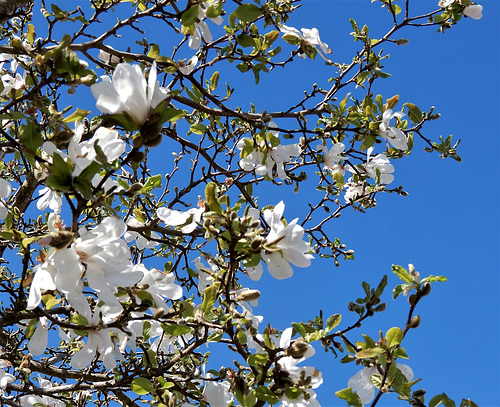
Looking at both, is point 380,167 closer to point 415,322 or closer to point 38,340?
point 415,322

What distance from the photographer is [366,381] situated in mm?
1304

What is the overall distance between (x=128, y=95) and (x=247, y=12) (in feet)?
3.15

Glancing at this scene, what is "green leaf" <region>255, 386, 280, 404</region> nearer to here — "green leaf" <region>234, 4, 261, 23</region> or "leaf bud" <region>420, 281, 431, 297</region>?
"leaf bud" <region>420, 281, 431, 297</region>

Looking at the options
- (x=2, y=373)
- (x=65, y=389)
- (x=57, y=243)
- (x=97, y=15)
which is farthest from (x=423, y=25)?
(x=2, y=373)

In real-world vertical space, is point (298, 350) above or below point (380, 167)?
below

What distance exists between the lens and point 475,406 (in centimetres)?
107

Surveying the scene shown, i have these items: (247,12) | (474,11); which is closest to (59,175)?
(247,12)

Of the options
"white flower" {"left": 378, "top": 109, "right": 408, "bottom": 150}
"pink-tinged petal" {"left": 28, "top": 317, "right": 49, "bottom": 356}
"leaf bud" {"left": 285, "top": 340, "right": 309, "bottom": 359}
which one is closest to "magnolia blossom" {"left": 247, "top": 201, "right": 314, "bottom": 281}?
"leaf bud" {"left": 285, "top": 340, "right": 309, "bottom": 359}

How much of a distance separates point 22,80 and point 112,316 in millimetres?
1298

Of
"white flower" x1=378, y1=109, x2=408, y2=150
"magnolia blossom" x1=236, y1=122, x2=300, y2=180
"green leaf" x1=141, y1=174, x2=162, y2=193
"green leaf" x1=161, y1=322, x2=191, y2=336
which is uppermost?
"white flower" x1=378, y1=109, x2=408, y2=150

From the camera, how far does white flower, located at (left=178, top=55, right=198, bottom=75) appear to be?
2.26m

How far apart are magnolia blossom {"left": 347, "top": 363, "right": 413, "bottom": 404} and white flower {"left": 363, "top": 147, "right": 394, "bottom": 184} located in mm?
1279

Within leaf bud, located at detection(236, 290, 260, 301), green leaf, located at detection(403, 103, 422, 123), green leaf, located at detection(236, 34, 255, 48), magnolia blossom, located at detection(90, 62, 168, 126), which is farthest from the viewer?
green leaf, located at detection(403, 103, 422, 123)

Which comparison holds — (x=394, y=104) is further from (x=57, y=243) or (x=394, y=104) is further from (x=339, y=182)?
(x=57, y=243)
